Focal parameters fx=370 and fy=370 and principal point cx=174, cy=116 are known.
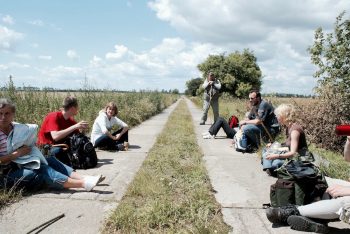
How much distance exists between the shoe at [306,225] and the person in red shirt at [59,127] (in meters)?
3.71

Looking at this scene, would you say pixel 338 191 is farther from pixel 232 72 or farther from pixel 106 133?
pixel 232 72

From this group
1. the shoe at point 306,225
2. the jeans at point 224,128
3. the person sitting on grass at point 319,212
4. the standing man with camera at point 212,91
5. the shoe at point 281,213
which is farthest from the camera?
Result: the standing man with camera at point 212,91

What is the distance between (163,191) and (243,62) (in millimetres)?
51227

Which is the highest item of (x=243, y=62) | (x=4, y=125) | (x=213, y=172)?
(x=243, y=62)

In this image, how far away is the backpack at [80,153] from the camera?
616cm

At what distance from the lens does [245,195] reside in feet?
16.0

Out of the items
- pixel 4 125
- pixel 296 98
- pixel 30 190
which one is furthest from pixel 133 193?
pixel 296 98

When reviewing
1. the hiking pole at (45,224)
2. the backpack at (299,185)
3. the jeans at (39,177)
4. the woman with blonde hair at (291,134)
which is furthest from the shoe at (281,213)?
the jeans at (39,177)

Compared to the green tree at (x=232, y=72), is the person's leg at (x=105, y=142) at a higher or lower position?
lower

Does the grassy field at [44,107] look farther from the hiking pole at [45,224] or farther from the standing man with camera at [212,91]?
the standing man with camera at [212,91]

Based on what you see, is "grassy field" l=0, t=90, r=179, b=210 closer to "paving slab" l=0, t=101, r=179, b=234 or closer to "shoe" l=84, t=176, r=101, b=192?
"paving slab" l=0, t=101, r=179, b=234

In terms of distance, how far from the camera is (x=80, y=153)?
6.17 meters

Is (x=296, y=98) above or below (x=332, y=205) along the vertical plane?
above

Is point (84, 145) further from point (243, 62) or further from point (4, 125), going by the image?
point (243, 62)
